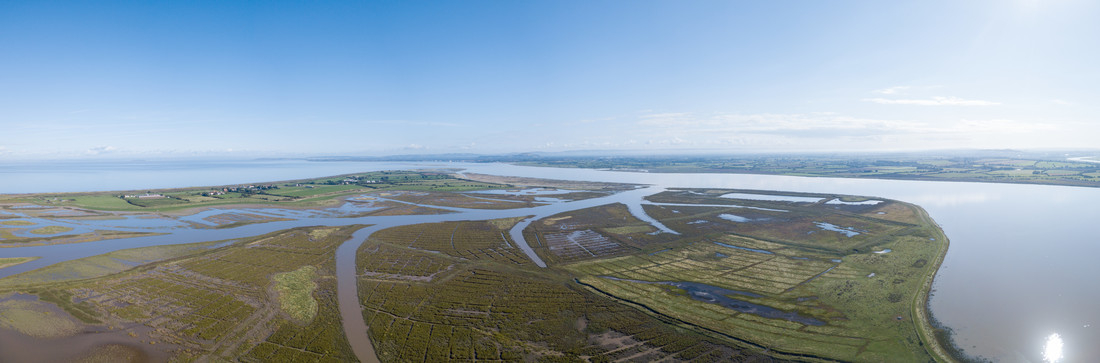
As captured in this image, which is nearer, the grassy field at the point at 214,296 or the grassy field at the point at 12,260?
the grassy field at the point at 214,296

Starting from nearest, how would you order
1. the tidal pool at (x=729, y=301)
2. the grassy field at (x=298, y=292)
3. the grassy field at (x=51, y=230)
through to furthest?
the tidal pool at (x=729, y=301) < the grassy field at (x=298, y=292) < the grassy field at (x=51, y=230)

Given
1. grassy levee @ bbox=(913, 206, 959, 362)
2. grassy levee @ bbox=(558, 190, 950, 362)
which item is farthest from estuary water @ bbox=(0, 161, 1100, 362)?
grassy levee @ bbox=(558, 190, 950, 362)

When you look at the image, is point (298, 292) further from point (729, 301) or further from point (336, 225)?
point (729, 301)

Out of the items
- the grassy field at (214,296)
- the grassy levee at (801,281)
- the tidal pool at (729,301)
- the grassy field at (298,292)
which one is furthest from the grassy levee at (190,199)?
the tidal pool at (729,301)

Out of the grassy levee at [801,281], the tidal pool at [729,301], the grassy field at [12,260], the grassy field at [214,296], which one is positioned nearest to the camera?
the grassy levee at [801,281]

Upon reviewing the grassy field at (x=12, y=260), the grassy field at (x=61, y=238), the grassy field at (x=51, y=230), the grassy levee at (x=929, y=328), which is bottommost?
the grassy levee at (x=929, y=328)

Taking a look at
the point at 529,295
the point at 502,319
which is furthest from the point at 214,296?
the point at 529,295

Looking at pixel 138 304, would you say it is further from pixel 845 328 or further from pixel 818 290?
pixel 818 290

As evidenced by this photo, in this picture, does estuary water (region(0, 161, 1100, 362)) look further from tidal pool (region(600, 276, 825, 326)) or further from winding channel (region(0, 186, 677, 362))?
tidal pool (region(600, 276, 825, 326))

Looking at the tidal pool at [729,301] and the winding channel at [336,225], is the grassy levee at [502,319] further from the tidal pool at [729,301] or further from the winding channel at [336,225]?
the tidal pool at [729,301]

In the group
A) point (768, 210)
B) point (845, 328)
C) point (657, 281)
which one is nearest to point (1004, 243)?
point (768, 210)

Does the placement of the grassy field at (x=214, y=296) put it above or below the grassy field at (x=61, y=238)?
below
